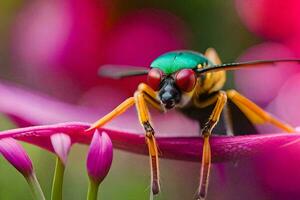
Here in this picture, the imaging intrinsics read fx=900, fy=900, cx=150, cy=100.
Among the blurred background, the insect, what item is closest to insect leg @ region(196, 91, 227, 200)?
the insect

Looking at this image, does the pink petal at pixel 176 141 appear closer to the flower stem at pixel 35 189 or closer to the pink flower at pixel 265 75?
the flower stem at pixel 35 189

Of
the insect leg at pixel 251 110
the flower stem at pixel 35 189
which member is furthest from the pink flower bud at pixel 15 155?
the insect leg at pixel 251 110

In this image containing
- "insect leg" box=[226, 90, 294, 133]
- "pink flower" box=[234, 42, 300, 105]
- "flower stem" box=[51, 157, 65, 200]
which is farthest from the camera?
"pink flower" box=[234, 42, 300, 105]

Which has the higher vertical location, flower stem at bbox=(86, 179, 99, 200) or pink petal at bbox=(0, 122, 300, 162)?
pink petal at bbox=(0, 122, 300, 162)

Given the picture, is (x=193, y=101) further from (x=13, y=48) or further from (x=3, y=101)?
(x=13, y=48)

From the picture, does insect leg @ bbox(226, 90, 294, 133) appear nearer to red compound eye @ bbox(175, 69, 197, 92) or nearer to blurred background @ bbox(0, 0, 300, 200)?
red compound eye @ bbox(175, 69, 197, 92)

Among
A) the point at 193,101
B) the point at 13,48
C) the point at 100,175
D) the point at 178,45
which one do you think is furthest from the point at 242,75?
the point at 100,175

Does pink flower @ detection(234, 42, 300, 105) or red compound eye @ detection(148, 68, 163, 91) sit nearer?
red compound eye @ detection(148, 68, 163, 91)
